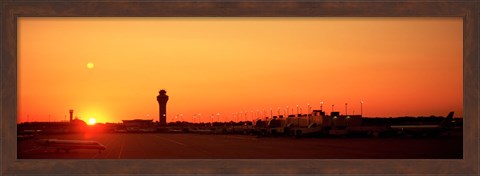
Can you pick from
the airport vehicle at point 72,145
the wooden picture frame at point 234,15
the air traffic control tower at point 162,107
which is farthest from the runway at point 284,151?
the air traffic control tower at point 162,107

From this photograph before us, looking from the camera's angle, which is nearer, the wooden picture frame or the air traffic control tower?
the wooden picture frame

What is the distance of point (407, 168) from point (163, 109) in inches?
6286

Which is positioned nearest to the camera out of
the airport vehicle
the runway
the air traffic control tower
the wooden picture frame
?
the wooden picture frame

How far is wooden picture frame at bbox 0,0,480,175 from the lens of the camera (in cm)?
1034

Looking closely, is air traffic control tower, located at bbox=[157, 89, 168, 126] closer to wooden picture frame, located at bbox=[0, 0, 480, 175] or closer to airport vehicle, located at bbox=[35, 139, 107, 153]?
airport vehicle, located at bbox=[35, 139, 107, 153]

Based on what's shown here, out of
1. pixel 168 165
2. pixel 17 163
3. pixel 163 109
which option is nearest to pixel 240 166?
pixel 168 165

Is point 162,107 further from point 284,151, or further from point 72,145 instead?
point 284,151

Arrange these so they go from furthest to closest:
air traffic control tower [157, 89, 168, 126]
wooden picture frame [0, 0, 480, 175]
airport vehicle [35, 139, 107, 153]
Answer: air traffic control tower [157, 89, 168, 126] → airport vehicle [35, 139, 107, 153] → wooden picture frame [0, 0, 480, 175]

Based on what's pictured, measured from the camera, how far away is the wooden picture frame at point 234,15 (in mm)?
10336

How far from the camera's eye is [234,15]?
1034cm

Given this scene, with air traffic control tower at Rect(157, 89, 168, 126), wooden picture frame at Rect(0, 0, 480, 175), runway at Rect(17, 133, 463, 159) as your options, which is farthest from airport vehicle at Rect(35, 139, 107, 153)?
air traffic control tower at Rect(157, 89, 168, 126)

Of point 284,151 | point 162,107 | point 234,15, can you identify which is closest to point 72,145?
point 284,151

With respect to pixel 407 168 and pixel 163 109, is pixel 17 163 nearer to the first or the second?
pixel 407 168
